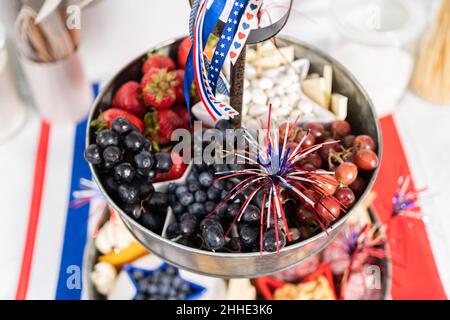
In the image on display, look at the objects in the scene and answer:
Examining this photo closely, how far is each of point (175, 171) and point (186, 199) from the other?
0.07m

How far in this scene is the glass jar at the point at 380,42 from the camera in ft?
3.29

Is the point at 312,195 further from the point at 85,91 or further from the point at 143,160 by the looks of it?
the point at 85,91

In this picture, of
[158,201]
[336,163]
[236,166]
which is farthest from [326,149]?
[158,201]

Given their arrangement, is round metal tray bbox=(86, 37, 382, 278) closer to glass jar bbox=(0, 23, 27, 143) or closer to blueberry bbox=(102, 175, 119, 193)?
blueberry bbox=(102, 175, 119, 193)

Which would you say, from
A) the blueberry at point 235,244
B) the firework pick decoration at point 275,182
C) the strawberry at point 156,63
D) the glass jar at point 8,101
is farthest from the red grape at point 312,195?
the glass jar at point 8,101

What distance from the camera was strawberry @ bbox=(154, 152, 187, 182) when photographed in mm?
724

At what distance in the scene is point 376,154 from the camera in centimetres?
70

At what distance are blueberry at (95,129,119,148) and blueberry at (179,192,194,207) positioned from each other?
0.11 meters

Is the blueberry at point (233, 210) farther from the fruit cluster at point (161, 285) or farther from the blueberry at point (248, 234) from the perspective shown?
the fruit cluster at point (161, 285)

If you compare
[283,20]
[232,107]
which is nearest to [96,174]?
[232,107]

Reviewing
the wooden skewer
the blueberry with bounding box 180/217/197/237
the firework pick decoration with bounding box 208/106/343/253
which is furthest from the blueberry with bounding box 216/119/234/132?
the wooden skewer

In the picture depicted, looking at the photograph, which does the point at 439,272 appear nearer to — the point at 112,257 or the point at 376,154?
the point at 376,154
